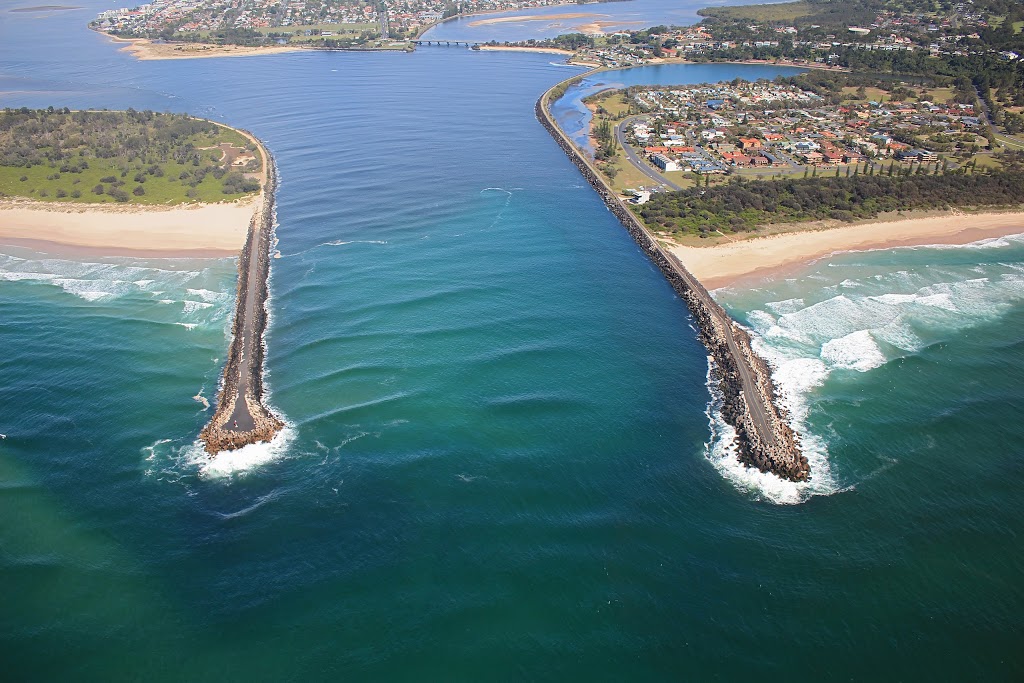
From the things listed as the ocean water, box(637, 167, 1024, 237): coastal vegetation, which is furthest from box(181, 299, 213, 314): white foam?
box(637, 167, 1024, 237): coastal vegetation

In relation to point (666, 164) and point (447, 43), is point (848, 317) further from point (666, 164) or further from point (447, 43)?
point (447, 43)

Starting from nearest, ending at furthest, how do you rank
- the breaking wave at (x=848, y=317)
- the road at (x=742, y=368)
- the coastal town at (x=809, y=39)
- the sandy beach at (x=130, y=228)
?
1. the breaking wave at (x=848, y=317)
2. the road at (x=742, y=368)
3. the sandy beach at (x=130, y=228)
4. the coastal town at (x=809, y=39)

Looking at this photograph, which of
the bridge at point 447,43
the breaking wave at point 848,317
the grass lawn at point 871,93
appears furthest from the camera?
the bridge at point 447,43

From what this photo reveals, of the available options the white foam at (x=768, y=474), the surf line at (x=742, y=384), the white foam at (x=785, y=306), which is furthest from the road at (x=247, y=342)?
the white foam at (x=785, y=306)

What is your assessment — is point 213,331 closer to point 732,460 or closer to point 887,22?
point 732,460

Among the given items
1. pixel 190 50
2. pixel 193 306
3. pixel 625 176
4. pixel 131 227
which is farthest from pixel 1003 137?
pixel 190 50

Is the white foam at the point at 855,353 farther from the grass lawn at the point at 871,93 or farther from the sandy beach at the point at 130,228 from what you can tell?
the grass lawn at the point at 871,93

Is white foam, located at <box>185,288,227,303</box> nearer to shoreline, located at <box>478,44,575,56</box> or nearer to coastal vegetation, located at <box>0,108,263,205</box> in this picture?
coastal vegetation, located at <box>0,108,263,205</box>

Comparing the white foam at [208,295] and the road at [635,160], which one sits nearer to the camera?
the white foam at [208,295]

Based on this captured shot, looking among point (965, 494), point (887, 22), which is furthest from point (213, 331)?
point (887, 22)
